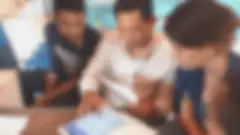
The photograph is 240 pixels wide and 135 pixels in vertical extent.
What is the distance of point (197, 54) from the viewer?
797mm

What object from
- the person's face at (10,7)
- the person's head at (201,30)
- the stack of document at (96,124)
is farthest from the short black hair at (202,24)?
the person's face at (10,7)

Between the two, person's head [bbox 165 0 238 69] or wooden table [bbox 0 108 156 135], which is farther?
wooden table [bbox 0 108 156 135]

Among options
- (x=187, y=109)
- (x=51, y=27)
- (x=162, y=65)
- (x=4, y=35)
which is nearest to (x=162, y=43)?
(x=162, y=65)

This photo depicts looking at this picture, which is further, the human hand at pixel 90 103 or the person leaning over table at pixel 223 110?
the human hand at pixel 90 103

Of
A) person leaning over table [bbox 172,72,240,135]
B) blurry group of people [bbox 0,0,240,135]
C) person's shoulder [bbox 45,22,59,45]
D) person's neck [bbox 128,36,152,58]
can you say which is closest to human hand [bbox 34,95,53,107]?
blurry group of people [bbox 0,0,240,135]

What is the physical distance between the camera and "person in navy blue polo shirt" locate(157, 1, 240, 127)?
0.77 m

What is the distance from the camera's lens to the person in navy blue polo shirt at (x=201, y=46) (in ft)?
2.52

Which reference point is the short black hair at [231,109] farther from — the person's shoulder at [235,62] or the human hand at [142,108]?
the human hand at [142,108]

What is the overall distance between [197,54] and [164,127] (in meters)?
0.19

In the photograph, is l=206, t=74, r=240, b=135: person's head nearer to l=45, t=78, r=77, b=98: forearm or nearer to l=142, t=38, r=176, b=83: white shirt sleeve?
l=142, t=38, r=176, b=83: white shirt sleeve

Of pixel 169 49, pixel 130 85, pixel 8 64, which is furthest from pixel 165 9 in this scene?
pixel 8 64

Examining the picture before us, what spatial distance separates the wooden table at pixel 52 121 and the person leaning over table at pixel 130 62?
3 centimetres

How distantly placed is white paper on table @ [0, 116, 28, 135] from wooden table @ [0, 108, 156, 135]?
1cm

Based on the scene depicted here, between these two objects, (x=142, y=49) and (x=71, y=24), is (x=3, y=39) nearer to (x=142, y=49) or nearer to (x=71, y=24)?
(x=71, y=24)
